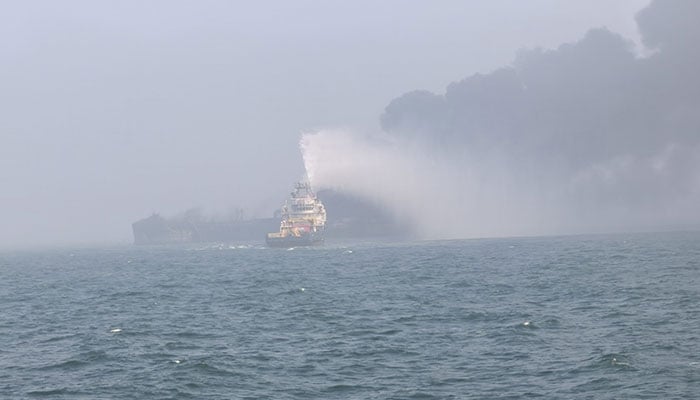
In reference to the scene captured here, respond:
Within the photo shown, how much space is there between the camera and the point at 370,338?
50.5m

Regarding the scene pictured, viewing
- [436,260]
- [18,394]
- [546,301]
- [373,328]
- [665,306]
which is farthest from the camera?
[436,260]

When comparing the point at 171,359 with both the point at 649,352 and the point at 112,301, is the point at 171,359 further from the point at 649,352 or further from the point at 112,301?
the point at 112,301

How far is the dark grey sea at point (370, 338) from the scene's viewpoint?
38.0 meters

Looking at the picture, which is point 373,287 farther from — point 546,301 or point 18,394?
point 18,394

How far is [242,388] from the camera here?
126 feet

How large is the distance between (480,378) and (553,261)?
75.7 metres

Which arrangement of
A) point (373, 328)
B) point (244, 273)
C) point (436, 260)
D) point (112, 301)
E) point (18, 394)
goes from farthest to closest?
point (436, 260), point (244, 273), point (112, 301), point (373, 328), point (18, 394)

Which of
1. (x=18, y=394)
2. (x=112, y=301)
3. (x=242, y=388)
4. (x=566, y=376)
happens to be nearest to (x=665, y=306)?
(x=566, y=376)

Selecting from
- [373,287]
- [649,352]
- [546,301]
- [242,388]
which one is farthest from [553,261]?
[242,388]

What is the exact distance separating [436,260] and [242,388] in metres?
88.5

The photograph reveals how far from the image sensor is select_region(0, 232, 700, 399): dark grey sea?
125ft

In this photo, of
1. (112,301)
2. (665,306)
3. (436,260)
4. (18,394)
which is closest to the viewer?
(18,394)

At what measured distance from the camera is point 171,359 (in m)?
45.7

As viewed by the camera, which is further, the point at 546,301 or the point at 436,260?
the point at 436,260
